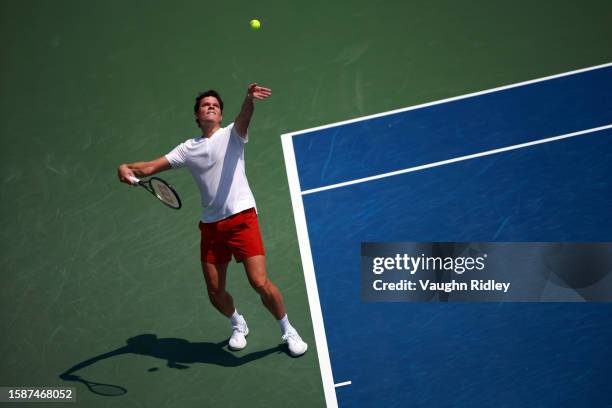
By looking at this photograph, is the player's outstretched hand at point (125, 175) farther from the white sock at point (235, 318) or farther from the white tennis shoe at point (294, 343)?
the white tennis shoe at point (294, 343)

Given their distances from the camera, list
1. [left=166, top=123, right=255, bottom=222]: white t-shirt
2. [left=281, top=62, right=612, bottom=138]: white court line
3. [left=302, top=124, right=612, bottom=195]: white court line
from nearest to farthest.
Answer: [left=166, top=123, right=255, bottom=222]: white t-shirt < [left=302, top=124, right=612, bottom=195]: white court line < [left=281, top=62, right=612, bottom=138]: white court line

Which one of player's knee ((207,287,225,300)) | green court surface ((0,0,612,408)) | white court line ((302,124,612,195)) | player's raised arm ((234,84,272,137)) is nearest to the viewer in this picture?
player's raised arm ((234,84,272,137))

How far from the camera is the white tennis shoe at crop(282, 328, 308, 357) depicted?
7246 mm

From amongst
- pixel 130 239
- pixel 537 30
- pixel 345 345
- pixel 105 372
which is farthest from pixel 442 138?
pixel 105 372

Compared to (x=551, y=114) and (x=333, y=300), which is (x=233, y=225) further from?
(x=551, y=114)

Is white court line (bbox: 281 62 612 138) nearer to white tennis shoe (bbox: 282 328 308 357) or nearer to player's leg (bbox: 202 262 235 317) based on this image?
player's leg (bbox: 202 262 235 317)

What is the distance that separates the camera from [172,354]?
7.47 metres

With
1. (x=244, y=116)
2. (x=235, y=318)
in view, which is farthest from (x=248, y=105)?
(x=235, y=318)

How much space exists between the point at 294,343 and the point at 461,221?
2152mm

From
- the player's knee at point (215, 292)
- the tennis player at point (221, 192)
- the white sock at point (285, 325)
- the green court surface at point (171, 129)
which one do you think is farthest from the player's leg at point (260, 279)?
the green court surface at point (171, 129)

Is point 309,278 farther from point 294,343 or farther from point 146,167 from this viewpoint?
point 146,167

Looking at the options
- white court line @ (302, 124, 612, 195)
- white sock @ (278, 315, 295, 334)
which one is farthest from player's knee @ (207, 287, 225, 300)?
white court line @ (302, 124, 612, 195)

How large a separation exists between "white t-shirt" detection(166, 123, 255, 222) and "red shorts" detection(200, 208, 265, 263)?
0.21 feet

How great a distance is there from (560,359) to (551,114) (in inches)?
112
